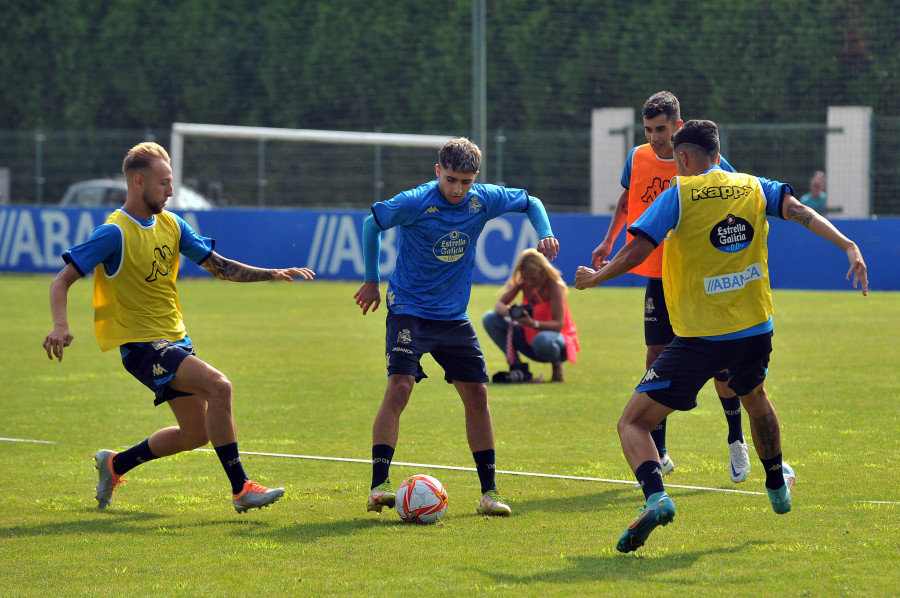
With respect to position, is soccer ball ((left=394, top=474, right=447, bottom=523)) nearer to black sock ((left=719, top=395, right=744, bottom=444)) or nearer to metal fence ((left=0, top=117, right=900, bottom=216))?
black sock ((left=719, top=395, right=744, bottom=444))

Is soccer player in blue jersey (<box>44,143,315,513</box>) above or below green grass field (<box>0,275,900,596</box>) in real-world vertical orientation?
above

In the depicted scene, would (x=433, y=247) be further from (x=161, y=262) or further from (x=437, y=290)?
(x=161, y=262)

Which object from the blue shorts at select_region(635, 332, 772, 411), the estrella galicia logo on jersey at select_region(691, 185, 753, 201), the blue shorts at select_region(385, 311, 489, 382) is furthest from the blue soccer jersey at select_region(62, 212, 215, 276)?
the estrella galicia logo on jersey at select_region(691, 185, 753, 201)

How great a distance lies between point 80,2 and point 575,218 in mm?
23197

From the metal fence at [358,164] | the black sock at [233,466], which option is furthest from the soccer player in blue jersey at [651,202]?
the metal fence at [358,164]

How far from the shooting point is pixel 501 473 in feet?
22.9

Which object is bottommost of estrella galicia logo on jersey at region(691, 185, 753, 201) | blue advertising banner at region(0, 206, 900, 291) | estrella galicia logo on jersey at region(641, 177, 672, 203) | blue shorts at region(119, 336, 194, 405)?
blue advertising banner at region(0, 206, 900, 291)

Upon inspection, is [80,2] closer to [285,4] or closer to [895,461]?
[285,4]

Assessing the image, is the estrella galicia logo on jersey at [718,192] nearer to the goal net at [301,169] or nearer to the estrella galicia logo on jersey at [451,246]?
the estrella galicia logo on jersey at [451,246]

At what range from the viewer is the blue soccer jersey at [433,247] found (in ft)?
20.2

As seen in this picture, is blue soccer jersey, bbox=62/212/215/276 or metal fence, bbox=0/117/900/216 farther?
metal fence, bbox=0/117/900/216

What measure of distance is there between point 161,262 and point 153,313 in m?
0.27

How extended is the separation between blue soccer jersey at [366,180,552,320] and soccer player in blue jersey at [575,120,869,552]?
101 centimetres

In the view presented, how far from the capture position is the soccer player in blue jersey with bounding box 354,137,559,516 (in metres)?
6.05
